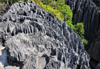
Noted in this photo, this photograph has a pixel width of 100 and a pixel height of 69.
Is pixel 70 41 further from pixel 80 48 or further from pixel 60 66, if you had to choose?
pixel 60 66

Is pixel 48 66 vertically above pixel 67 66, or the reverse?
pixel 48 66

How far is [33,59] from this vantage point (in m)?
7.71

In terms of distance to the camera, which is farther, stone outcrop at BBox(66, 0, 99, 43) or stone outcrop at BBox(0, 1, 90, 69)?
stone outcrop at BBox(66, 0, 99, 43)

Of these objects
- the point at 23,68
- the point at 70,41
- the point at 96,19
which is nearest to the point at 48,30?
the point at 70,41

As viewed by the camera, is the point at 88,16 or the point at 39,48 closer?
the point at 39,48

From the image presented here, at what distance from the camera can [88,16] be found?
35.7 meters

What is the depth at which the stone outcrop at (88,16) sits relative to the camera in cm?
3438

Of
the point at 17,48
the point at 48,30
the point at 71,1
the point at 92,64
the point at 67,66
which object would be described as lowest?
the point at 92,64

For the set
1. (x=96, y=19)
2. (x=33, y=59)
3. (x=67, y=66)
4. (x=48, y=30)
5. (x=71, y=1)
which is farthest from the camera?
(x=71, y=1)

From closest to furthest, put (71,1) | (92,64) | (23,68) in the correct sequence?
(23,68)
(92,64)
(71,1)

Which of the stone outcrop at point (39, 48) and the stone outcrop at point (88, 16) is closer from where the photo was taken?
the stone outcrop at point (39, 48)

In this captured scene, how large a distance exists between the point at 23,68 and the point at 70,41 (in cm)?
729

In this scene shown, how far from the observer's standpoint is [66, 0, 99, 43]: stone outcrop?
113 ft

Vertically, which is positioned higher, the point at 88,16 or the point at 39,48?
the point at 88,16
